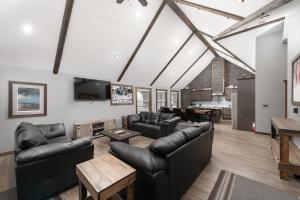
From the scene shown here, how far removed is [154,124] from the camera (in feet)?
16.6

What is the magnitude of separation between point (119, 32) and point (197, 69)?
256 inches

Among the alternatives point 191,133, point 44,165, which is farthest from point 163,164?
point 44,165

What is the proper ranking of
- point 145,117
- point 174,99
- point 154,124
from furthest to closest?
1. point 174,99
2. point 145,117
3. point 154,124

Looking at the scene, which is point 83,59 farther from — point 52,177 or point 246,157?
point 246,157

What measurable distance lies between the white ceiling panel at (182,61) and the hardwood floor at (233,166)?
14.5ft

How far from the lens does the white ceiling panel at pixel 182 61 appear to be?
6.73 m

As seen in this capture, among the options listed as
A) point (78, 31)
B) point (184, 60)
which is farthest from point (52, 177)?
point (184, 60)

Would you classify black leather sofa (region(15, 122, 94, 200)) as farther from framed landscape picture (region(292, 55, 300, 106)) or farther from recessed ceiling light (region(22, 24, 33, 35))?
framed landscape picture (region(292, 55, 300, 106))

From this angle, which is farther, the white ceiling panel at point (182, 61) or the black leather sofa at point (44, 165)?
the white ceiling panel at point (182, 61)

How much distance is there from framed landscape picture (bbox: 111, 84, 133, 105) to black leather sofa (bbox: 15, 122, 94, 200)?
3865mm

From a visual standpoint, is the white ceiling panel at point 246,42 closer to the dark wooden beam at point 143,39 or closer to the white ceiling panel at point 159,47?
the white ceiling panel at point 159,47

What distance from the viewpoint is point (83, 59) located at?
445 centimetres

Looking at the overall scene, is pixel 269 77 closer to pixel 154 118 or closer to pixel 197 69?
pixel 154 118

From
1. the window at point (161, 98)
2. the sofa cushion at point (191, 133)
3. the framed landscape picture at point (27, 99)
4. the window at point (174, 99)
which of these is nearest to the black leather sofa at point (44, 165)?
the sofa cushion at point (191, 133)
